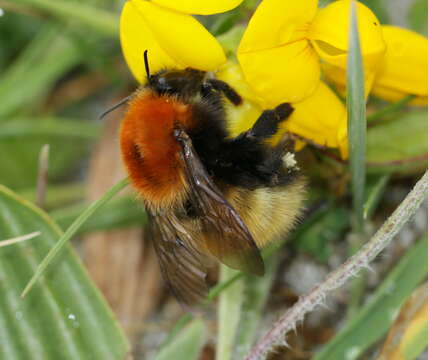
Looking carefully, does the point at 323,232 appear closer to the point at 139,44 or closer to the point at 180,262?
the point at 180,262

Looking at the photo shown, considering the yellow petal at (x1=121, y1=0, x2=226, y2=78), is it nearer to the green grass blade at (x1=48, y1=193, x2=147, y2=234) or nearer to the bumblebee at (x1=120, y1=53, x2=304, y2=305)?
the bumblebee at (x1=120, y1=53, x2=304, y2=305)

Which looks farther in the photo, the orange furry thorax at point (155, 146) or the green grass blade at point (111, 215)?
the green grass blade at point (111, 215)

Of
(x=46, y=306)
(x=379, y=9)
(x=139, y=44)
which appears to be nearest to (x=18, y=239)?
(x=46, y=306)

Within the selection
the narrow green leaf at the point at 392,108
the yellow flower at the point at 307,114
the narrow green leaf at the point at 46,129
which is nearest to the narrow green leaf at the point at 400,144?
the narrow green leaf at the point at 392,108

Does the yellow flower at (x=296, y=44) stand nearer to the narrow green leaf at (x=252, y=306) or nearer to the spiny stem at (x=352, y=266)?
the spiny stem at (x=352, y=266)

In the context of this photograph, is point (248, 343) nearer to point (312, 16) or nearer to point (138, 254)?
point (138, 254)

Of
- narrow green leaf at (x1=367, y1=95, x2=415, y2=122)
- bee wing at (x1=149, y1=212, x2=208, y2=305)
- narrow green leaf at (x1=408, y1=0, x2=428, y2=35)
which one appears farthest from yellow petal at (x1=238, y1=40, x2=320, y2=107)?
narrow green leaf at (x1=408, y1=0, x2=428, y2=35)

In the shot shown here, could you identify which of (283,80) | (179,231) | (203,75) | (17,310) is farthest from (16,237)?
(283,80)
